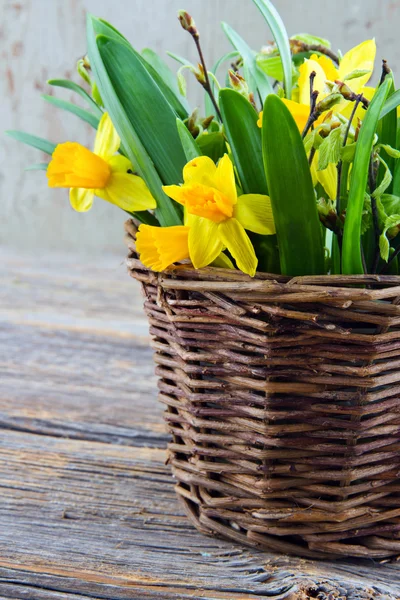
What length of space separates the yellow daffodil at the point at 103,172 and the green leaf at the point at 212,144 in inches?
2.1

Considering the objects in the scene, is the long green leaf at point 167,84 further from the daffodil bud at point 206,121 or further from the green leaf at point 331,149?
the green leaf at point 331,149

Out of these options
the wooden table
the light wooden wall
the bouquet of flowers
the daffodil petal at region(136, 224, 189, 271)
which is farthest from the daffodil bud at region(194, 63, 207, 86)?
the light wooden wall

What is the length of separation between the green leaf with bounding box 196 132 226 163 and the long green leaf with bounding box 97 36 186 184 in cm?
2

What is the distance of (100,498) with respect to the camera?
59 centimetres

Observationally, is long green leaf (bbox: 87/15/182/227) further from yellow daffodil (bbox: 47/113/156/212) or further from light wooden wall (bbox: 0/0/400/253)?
light wooden wall (bbox: 0/0/400/253)

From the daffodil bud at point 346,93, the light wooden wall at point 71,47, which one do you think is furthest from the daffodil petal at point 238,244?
the light wooden wall at point 71,47

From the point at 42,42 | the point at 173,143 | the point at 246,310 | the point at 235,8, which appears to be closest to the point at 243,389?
the point at 246,310

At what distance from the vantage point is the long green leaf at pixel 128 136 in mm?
466

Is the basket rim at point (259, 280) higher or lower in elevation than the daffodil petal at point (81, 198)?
lower

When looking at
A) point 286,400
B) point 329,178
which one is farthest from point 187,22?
point 286,400

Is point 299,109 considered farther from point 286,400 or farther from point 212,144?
point 286,400

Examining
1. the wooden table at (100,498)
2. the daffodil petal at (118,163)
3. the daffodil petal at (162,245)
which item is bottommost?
the wooden table at (100,498)

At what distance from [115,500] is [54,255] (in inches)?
46.6

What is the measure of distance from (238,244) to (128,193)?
0.11m
